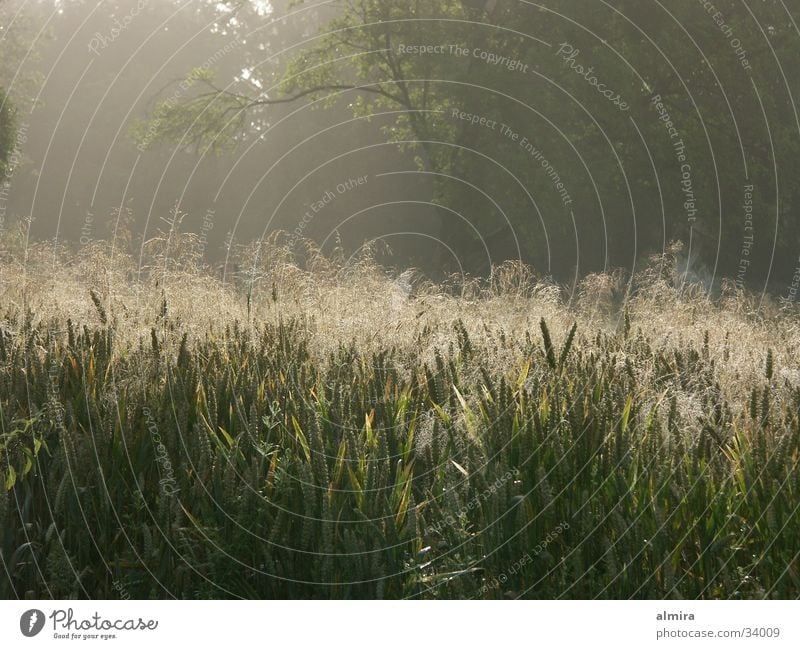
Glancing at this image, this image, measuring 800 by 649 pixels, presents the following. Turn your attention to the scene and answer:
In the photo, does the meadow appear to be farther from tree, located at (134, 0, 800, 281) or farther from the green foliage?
tree, located at (134, 0, 800, 281)

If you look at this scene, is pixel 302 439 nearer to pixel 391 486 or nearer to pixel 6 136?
pixel 391 486

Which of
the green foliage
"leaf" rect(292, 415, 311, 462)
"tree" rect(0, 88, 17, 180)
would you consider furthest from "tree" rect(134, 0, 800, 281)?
"leaf" rect(292, 415, 311, 462)

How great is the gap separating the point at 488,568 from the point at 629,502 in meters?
0.65

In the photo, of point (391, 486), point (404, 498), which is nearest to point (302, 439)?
point (391, 486)

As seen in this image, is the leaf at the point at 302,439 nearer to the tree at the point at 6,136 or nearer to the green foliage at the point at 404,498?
the green foliage at the point at 404,498

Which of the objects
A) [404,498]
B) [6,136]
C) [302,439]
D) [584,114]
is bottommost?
[404,498]

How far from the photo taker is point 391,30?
25.4 meters

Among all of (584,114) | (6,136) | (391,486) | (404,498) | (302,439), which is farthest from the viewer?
(584,114)

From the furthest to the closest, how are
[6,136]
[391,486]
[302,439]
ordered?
[6,136]
[302,439]
[391,486]

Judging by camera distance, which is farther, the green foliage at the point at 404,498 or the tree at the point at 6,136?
the tree at the point at 6,136

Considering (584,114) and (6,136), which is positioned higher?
(584,114)

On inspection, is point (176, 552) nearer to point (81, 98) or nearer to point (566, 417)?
point (566, 417)

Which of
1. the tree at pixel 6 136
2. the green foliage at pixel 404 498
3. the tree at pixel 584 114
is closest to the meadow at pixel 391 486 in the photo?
the green foliage at pixel 404 498
